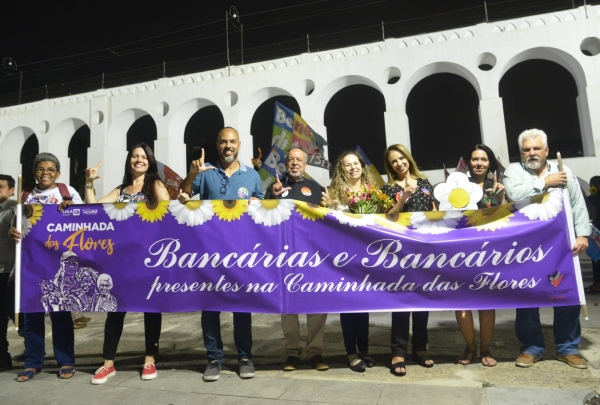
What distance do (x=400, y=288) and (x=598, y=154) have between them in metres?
11.9

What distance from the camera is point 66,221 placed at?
3.60m

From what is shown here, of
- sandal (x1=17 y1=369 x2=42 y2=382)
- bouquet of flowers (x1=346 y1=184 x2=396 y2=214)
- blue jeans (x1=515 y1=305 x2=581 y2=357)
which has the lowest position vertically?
sandal (x1=17 y1=369 x2=42 y2=382)

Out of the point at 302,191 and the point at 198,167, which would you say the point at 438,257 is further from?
the point at 198,167

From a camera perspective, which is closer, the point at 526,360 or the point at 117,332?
the point at 526,360

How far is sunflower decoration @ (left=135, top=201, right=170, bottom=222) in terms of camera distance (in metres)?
3.49

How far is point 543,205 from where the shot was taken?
3252mm

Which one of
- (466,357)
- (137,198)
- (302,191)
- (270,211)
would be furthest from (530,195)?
(137,198)

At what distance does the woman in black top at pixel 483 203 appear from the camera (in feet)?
11.1

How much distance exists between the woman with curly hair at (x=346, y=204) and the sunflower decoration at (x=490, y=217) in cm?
94

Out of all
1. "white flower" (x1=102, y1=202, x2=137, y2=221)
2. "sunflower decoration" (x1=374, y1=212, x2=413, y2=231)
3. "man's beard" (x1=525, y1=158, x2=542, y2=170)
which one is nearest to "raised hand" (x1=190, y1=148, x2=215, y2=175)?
"white flower" (x1=102, y1=202, x2=137, y2=221)

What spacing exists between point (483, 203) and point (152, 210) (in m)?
2.95

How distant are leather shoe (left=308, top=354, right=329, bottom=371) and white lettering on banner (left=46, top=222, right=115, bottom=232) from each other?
207 centimetres

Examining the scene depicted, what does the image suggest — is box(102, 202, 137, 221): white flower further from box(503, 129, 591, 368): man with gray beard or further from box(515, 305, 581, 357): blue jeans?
box(515, 305, 581, 357): blue jeans

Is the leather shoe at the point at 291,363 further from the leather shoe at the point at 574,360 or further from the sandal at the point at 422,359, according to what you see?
the leather shoe at the point at 574,360
